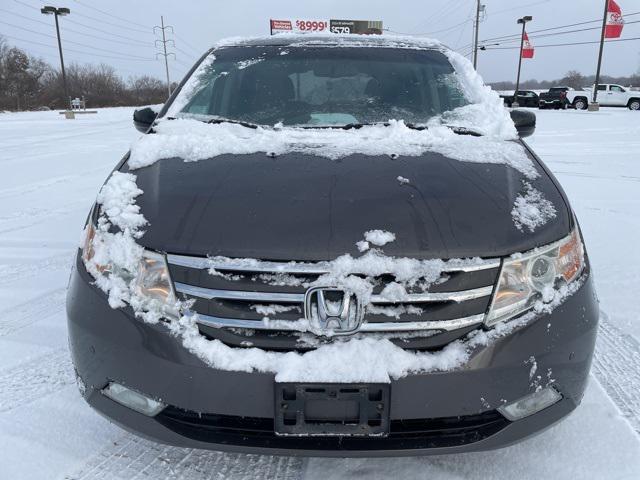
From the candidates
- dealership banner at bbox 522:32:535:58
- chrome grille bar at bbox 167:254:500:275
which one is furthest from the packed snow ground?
dealership banner at bbox 522:32:535:58

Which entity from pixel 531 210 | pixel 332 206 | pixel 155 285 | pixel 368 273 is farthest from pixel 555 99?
pixel 155 285

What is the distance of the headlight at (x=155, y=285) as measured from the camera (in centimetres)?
154

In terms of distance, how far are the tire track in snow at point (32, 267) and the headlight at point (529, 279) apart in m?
3.36

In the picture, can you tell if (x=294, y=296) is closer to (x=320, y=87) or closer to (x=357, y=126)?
(x=357, y=126)

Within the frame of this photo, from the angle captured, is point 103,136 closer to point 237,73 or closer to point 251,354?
point 237,73

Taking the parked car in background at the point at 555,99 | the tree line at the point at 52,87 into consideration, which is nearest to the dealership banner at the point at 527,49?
the parked car in background at the point at 555,99

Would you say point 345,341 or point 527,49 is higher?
point 527,49

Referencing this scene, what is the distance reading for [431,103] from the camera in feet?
8.86

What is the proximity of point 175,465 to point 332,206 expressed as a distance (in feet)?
3.56

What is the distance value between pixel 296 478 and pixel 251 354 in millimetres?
592

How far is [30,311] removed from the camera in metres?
3.07

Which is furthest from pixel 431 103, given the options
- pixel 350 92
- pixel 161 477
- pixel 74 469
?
pixel 74 469

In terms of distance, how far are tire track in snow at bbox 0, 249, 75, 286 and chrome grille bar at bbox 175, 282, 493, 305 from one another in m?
2.74

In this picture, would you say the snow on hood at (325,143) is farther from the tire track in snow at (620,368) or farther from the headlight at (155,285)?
the tire track in snow at (620,368)
